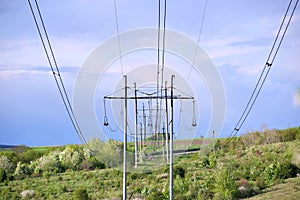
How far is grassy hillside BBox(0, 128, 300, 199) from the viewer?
35.6m

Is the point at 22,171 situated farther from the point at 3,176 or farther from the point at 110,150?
the point at 110,150

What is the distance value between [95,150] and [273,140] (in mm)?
24874

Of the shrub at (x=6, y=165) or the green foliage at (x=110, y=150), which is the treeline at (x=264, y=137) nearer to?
the green foliage at (x=110, y=150)

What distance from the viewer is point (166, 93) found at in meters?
29.0

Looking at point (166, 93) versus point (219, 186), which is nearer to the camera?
point (166, 93)

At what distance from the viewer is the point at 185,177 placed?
44.6 m

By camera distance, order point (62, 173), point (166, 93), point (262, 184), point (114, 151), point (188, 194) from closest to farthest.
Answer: point (166, 93) → point (188, 194) → point (262, 184) → point (114, 151) → point (62, 173)

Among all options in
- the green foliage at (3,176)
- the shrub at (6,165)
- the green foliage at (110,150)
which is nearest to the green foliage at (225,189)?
the green foliage at (110,150)

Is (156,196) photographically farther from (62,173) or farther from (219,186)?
(62,173)

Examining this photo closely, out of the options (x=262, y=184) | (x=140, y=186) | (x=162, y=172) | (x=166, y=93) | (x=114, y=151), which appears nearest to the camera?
(x=166, y=93)

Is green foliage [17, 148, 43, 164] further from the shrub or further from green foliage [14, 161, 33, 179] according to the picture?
green foliage [14, 161, 33, 179]

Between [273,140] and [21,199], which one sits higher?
[273,140]

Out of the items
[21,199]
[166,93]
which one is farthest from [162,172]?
[166,93]

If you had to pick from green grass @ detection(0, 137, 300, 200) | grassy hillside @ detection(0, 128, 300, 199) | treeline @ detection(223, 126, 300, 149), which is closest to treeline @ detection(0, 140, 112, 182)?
grassy hillside @ detection(0, 128, 300, 199)
